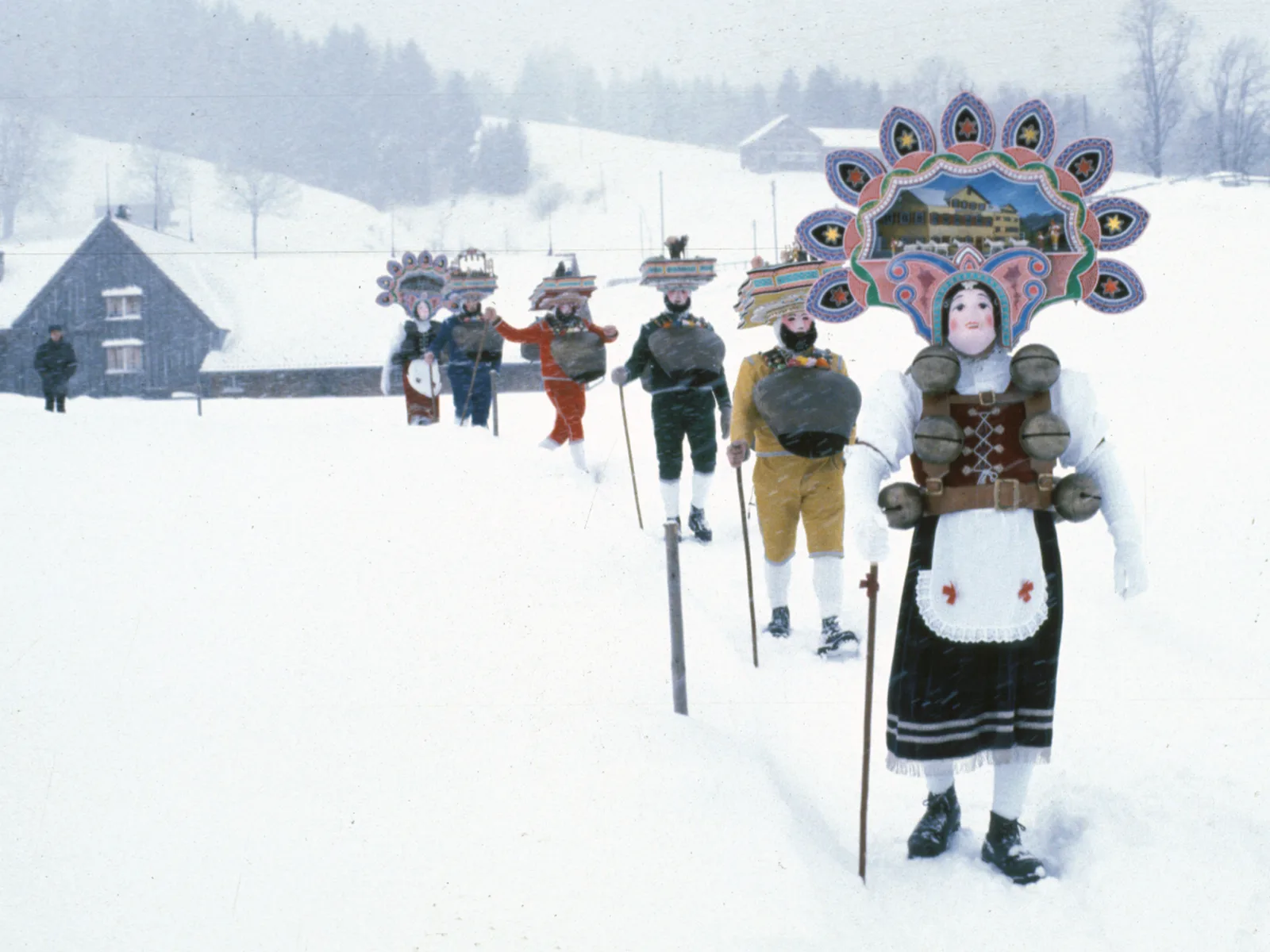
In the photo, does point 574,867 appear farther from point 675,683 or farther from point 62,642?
point 62,642

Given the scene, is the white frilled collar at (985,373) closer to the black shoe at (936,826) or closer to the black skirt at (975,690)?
the black skirt at (975,690)

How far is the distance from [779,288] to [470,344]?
22.2 feet

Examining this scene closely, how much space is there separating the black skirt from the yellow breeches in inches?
81.5

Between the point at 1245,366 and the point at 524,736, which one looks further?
the point at 1245,366

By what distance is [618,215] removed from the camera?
49.3m

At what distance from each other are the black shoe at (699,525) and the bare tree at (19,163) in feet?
58.1

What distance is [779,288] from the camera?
5.29 metres

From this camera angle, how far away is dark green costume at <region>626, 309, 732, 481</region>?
7.53 m

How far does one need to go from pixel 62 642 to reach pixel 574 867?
2.07 meters

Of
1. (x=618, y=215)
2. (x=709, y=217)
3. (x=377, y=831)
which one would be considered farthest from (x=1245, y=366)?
(x=618, y=215)

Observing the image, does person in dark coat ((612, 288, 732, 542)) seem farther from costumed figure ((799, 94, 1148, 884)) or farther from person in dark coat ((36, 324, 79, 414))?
person in dark coat ((36, 324, 79, 414))

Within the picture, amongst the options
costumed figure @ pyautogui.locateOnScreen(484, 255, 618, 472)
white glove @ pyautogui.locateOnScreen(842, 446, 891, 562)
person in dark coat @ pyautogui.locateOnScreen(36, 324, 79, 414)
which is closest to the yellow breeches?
white glove @ pyautogui.locateOnScreen(842, 446, 891, 562)

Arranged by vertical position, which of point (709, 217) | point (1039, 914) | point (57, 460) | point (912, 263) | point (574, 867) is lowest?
point (1039, 914)

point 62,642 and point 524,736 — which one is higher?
point 62,642
